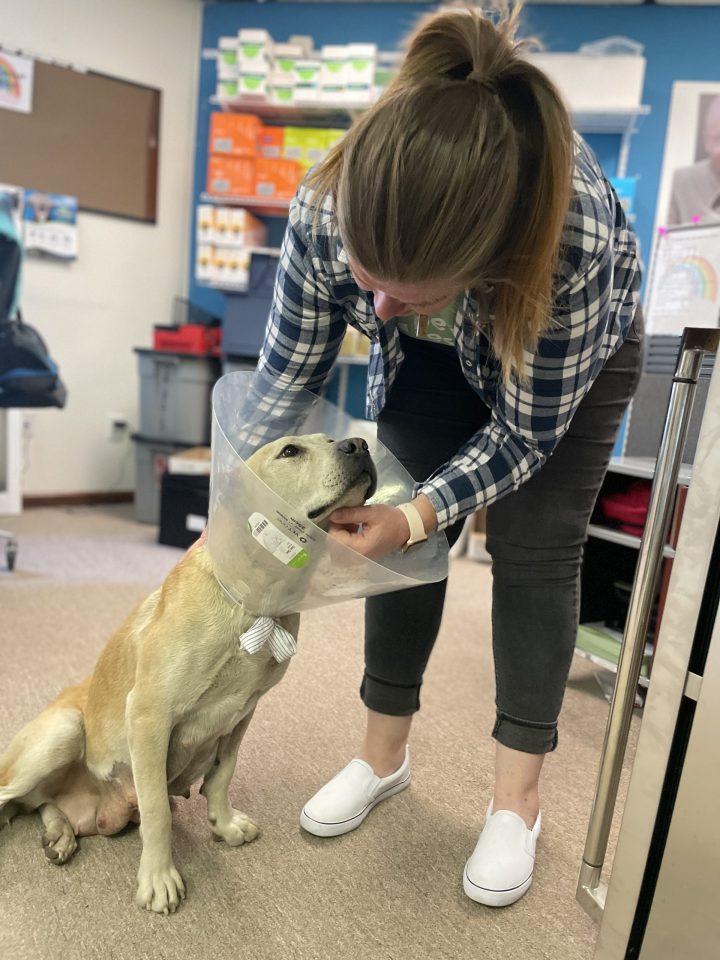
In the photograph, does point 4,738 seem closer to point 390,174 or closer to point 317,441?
point 317,441

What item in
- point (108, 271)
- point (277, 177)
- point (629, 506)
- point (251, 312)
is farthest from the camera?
point (108, 271)

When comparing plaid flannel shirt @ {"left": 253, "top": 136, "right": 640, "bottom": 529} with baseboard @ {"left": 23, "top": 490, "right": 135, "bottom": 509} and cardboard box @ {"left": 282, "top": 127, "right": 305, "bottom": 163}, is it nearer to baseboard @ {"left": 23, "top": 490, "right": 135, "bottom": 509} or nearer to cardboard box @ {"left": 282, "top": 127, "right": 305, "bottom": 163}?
cardboard box @ {"left": 282, "top": 127, "right": 305, "bottom": 163}

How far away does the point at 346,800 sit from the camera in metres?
1.17

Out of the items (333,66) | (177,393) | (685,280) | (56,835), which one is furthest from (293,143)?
(56,835)

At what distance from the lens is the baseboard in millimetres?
3617

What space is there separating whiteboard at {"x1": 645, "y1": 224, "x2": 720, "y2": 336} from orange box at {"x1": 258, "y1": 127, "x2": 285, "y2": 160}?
199 cm

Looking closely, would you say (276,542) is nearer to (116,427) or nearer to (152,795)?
(152,795)

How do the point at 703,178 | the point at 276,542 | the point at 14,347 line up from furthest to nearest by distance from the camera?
the point at 703,178, the point at 14,347, the point at 276,542

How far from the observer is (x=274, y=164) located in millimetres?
3592

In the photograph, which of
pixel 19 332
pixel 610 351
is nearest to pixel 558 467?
pixel 610 351

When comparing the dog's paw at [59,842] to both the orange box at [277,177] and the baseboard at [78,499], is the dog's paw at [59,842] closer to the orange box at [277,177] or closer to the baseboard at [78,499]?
the baseboard at [78,499]

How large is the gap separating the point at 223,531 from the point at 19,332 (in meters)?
1.83

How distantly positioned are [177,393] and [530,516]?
9.08ft

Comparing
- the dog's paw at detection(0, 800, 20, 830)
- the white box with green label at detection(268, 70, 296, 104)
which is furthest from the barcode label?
the white box with green label at detection(268, 70, 296, 104)
